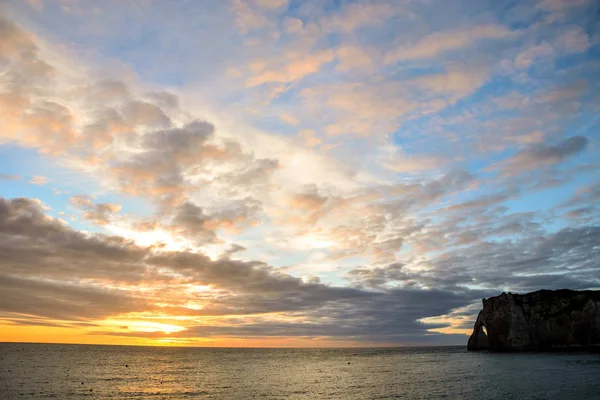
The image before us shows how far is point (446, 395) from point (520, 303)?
129 m

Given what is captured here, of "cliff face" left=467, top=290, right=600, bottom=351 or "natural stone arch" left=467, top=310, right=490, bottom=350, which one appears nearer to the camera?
"cliff face" left=467, top=290, right=600, bottom=351

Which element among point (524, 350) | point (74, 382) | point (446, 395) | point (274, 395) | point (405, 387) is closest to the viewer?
point (446, 395)

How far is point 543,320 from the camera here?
155 m

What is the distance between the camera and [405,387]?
64.2m

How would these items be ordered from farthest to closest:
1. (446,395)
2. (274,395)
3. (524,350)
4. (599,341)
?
1. (524,350)
2. (599,341)
3. (274,395)
4. (446,395)

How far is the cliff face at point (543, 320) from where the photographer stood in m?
142

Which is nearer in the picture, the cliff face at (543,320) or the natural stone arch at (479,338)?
the cliff face at (543,320)

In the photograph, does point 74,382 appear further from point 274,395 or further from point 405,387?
point 405,387

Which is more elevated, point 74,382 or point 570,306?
point 570,306

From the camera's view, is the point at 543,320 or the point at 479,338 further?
the point at 479,338

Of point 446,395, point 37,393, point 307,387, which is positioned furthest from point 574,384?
point 37,393

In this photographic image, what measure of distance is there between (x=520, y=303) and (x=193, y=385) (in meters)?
141

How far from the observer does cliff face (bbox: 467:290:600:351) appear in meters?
142

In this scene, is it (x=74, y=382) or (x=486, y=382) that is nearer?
(x=486, y=382)
